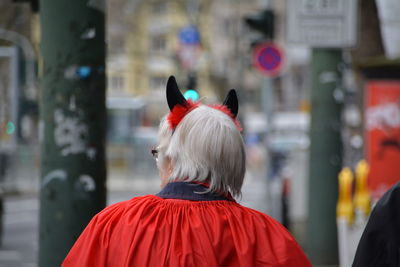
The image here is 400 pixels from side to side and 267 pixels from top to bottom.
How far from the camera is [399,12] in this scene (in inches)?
384

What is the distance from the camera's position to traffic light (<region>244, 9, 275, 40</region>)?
534 inches

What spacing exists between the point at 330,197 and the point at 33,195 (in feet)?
63.8

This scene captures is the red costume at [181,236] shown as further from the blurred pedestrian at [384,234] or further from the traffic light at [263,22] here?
the traffic light at [263,22]

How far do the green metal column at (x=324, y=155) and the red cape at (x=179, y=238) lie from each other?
23.1 ft

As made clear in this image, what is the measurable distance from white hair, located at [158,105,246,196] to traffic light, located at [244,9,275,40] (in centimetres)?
1104

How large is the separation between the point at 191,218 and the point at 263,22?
11336 millimetres

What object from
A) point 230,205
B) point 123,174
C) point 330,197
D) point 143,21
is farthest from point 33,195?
point 143,21

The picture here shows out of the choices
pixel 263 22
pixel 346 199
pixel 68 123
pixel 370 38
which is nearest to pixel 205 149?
pixel 68 123

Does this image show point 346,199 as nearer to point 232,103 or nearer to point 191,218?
point 232,103

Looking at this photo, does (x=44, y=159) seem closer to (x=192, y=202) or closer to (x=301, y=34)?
(x=192, y=202)

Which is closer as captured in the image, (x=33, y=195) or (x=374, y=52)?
(x=374, y=52)

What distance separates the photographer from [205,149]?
261 cm

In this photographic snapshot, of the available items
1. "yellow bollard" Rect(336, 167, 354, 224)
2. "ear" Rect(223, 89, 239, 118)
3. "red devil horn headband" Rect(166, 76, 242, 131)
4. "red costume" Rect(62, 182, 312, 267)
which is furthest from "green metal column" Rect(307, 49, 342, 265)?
"red costume" Rect(62, 182, 312, 267)

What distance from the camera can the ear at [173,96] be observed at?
2695mm
